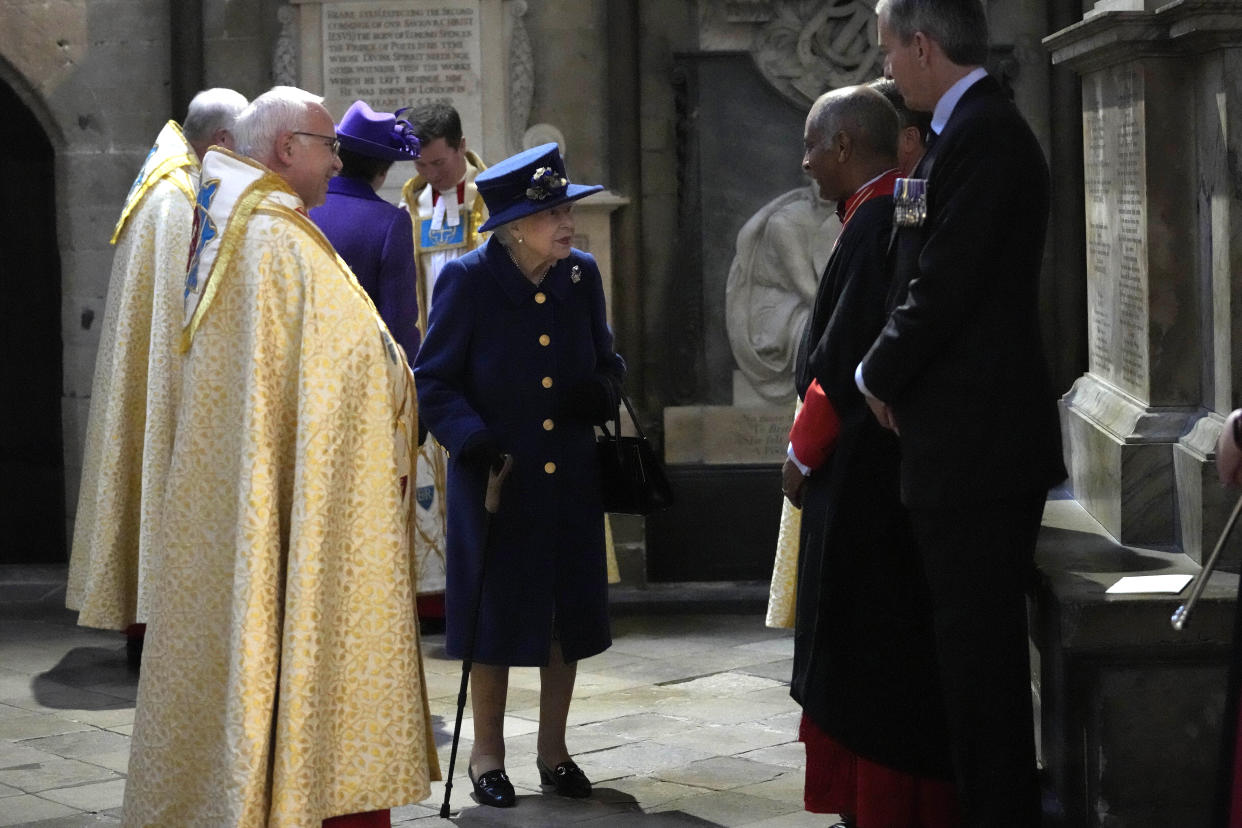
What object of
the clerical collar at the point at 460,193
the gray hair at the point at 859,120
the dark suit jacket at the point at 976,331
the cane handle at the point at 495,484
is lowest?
the cane handle at the point at 495,484

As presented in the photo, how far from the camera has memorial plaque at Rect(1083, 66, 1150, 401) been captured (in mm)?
4488

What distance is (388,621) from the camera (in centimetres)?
409

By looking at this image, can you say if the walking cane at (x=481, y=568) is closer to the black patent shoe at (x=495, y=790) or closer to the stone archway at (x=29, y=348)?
the black patent shoe at (x=495, y=790)

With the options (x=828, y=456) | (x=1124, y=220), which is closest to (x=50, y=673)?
(x=828, y=456)

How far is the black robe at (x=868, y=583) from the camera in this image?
160 inches

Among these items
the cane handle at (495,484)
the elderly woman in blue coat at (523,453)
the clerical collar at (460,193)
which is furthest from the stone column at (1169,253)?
the clerical collar at (460,193)

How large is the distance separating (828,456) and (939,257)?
0.76 metres

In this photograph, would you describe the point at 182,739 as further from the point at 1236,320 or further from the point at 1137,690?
the point at 1236,320

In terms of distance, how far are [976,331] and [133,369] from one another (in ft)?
13.0

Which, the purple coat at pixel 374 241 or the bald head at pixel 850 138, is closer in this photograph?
the bald head at pixel 850 138

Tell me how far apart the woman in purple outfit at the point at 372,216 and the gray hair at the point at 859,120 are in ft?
6.45

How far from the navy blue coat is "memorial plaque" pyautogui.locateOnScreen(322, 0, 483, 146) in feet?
12.1

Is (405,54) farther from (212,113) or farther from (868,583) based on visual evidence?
(868,583)

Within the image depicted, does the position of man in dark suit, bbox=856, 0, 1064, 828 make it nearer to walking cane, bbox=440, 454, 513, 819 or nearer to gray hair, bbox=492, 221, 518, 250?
walking cane, bbox=440, 454, 513, 819
